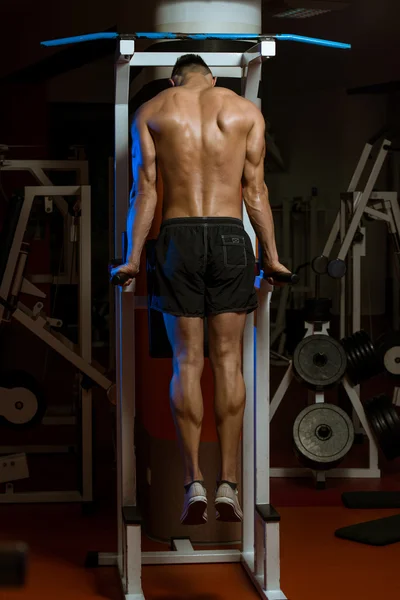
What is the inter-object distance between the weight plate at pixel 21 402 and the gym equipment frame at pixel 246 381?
54.1 inches

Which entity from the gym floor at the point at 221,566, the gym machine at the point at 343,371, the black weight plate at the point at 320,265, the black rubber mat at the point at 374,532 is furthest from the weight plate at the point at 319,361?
the black rubber mat at the point at 374,532

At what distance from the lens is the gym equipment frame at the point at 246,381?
3566 mm

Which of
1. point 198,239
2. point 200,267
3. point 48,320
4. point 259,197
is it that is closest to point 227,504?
point 200,267

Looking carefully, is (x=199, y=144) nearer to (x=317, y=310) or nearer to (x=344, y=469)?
(x=317, y=310)

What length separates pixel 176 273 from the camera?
3.38 meters

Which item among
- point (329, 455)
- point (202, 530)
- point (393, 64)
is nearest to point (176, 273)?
point (202, 530)

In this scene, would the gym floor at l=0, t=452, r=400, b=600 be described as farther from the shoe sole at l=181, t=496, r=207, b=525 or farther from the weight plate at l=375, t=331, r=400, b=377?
the weight plate at l=375, t=331, r=400, b=377

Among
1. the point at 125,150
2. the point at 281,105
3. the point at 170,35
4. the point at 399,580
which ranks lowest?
the point at 399,580

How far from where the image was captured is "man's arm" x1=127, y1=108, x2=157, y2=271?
3.42m

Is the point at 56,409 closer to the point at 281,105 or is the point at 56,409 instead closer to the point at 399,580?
the point at 399,580

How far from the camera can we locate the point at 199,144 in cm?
338

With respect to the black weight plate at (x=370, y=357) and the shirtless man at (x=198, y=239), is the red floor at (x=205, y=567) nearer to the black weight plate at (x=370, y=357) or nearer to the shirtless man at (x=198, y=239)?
the shirtless man at (x=198, y=239)

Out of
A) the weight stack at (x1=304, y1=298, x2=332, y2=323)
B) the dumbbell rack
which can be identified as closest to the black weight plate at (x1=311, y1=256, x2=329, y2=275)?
the weight stack at (x1=304, y1=298, x2=332, y2=323)

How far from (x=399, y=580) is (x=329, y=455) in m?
1.48
